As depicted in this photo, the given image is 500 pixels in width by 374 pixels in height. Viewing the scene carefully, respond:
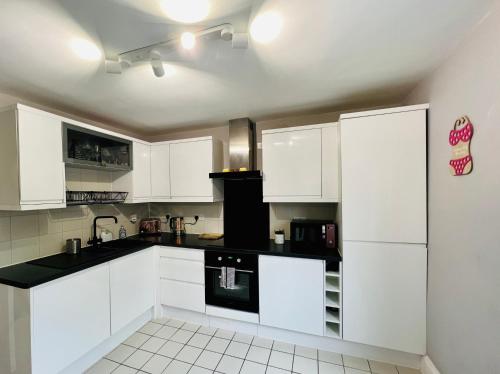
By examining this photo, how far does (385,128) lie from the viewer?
1.58 metres

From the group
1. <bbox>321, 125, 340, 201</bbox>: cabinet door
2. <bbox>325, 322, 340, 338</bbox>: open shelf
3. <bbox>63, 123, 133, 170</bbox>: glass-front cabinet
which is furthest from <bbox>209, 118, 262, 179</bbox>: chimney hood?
<bbox>325, 322, 340, 338</bbox>: open shelf

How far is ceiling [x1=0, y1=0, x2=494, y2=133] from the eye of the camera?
93 centimetres

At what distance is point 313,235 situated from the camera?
6.73 ft

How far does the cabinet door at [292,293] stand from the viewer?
70.1 inches

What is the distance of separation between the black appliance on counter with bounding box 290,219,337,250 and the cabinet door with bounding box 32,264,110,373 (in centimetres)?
175

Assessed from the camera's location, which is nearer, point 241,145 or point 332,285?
point 332,285

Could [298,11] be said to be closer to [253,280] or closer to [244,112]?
[244,112]

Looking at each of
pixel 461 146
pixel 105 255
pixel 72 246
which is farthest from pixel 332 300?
pixel 72 246

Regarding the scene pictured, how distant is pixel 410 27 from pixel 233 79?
3.46 feet

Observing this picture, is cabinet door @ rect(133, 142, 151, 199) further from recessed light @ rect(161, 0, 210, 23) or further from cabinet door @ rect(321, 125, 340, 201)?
cabinet door @ rect(321, 125, 340, 201)

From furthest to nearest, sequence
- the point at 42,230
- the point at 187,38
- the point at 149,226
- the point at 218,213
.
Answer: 1. the point at 149,226
2. the point at 218,213
3. the point at 42,230
4. the point at 187,38

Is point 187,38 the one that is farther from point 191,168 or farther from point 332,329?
point 332,329

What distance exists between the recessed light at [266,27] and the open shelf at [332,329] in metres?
2.21

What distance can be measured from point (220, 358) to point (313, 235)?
1.34m
